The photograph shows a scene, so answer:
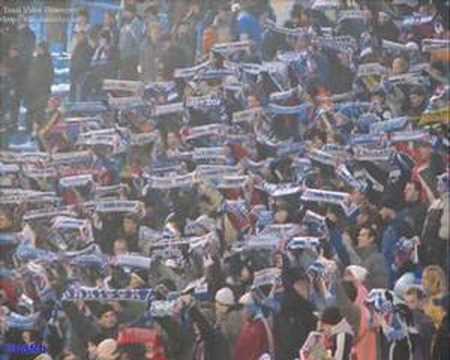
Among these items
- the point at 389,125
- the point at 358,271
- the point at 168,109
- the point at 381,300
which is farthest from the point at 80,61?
the point at 381,300

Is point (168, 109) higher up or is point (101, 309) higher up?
point (168, 109)

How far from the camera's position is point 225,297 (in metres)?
2.96

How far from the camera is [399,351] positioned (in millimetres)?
2730

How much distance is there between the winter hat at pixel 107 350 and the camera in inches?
121

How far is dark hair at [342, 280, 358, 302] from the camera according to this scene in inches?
110

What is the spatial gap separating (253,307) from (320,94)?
0.70 meters

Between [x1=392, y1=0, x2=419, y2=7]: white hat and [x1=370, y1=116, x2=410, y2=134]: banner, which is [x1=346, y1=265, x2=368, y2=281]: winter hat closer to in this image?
[x1=370, y1=116, x2=410, y2=134]: banner

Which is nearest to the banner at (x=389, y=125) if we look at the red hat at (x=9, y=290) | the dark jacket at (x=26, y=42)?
the dark jacket at (x=26, y=42)

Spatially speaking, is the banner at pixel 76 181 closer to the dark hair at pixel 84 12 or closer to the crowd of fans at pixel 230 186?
the crowd of fans at pixel 230 186

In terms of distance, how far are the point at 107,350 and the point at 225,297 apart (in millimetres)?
453

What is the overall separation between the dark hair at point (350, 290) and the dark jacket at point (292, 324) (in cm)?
12

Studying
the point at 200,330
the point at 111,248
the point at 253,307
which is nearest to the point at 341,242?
the point at 253,307

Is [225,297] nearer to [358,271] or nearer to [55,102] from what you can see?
[358,271]

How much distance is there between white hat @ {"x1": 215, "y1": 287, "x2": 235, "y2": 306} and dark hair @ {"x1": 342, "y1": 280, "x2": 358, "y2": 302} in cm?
37
